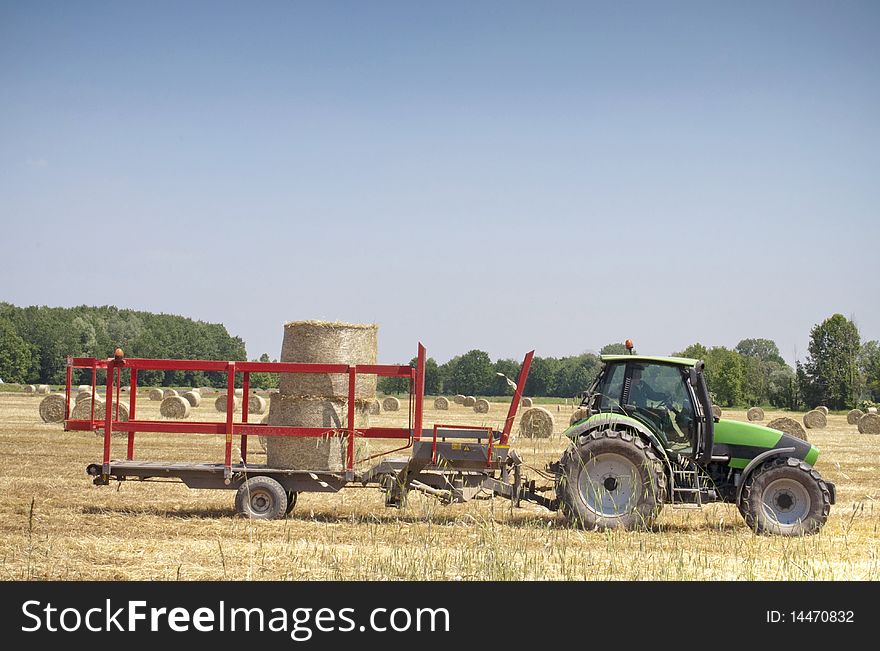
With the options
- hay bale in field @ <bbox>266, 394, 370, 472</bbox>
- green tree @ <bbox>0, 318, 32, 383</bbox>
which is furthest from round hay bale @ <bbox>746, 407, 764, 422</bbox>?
green tree @ <bbox>0, 318, 32, 383</bbox>

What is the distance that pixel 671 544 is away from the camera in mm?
8758

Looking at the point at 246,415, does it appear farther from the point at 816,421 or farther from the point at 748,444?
the point at 816,421

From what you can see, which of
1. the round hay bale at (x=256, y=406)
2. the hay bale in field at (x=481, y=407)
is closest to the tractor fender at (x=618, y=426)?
the round hay bale at (x=256, y=406)

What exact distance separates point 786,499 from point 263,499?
533cm

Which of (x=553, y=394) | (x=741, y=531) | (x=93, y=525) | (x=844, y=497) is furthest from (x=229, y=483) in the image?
(x=553, y=394)

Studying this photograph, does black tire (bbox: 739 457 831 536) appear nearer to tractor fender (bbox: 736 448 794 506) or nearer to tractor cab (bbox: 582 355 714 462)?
tractor fender (bbox: 736 448 794 506)

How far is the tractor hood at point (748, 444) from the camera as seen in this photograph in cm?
1021

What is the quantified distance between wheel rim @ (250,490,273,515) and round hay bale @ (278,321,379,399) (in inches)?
47.7

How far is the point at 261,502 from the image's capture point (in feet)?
34.8

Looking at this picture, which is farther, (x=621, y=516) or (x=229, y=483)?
(x=229, y=483)

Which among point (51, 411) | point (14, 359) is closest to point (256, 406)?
point (51, 411)

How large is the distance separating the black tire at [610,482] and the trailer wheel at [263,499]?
114 inches
